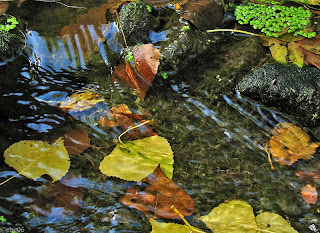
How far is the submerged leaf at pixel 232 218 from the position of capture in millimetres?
1893

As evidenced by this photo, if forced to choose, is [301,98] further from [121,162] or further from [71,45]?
[71,45]

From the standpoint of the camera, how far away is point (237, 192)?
2137 mm

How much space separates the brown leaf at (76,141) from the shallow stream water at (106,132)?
51mm

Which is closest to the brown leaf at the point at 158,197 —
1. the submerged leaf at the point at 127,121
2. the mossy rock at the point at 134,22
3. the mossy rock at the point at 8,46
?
the submerged leaf at the point at 127,121

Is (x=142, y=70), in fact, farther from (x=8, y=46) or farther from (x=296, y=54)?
(x=296, y=54)

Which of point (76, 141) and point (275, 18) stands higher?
point (275, 18)

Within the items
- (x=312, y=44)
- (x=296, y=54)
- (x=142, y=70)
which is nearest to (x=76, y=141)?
(x=142, y=70)

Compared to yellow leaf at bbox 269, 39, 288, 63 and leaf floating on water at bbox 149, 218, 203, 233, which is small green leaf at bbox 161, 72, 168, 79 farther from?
leaf floating on water at bbox 149, 218, 203, 233

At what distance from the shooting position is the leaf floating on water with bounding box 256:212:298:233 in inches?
75.4

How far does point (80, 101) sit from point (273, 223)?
1793 millimetres

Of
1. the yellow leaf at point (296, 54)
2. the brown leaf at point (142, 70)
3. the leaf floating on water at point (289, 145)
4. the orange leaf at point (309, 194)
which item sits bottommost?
the orange leaf at point (309, 194)

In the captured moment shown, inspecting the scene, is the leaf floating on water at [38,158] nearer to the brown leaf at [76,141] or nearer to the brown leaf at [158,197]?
the brown leaf at [76,141]

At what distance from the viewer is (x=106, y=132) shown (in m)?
2.46

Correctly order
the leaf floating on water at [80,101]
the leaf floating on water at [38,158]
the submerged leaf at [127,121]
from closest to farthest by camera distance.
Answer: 1. the leaf floating on water at [38,158]
2. the submerged leaf at [127,121]
3. the leaf floating on water at [80,101]
